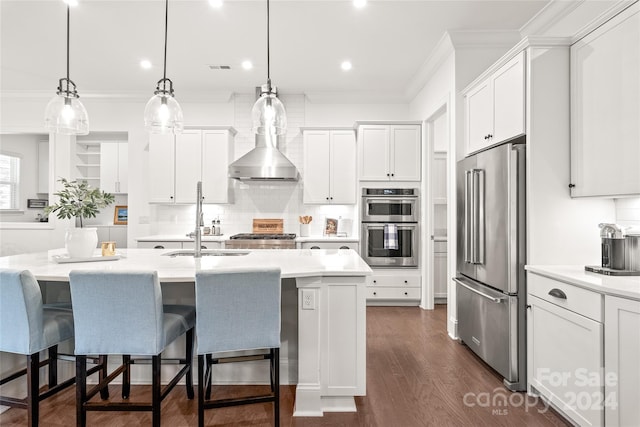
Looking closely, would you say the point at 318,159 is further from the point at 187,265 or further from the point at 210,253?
the point at 187,265

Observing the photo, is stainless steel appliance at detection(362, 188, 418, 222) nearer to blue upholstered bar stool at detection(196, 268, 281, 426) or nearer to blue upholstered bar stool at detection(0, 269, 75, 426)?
blue upholstered bar stool at detection(196, 268, 281, 426)

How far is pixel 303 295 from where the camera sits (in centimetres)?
232

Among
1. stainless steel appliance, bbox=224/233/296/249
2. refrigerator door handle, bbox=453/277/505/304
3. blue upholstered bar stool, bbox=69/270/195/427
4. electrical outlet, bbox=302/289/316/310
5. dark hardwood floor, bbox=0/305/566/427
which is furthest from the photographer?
stainless steel appliance, bbox=224/233/296/249

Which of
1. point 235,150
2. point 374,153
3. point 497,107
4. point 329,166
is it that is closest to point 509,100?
point 497,107

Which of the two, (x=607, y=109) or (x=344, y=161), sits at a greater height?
(x=344, y=161)

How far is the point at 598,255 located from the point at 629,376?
3.41 feet

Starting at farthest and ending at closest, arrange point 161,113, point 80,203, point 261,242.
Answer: point 261,242, point 161,113, point 80,203

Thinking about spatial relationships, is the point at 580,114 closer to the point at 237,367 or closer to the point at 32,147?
the point at 237,367

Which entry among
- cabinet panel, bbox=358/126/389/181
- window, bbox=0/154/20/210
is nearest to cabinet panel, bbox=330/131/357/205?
cabinet panel, bbox=358/126/389/181

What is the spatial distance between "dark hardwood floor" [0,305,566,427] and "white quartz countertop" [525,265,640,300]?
34.2 inches

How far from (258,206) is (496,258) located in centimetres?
368

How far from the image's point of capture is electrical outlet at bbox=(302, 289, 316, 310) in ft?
7.61

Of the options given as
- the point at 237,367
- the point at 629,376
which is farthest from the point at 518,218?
the point at 237,367

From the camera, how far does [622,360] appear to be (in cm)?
179
